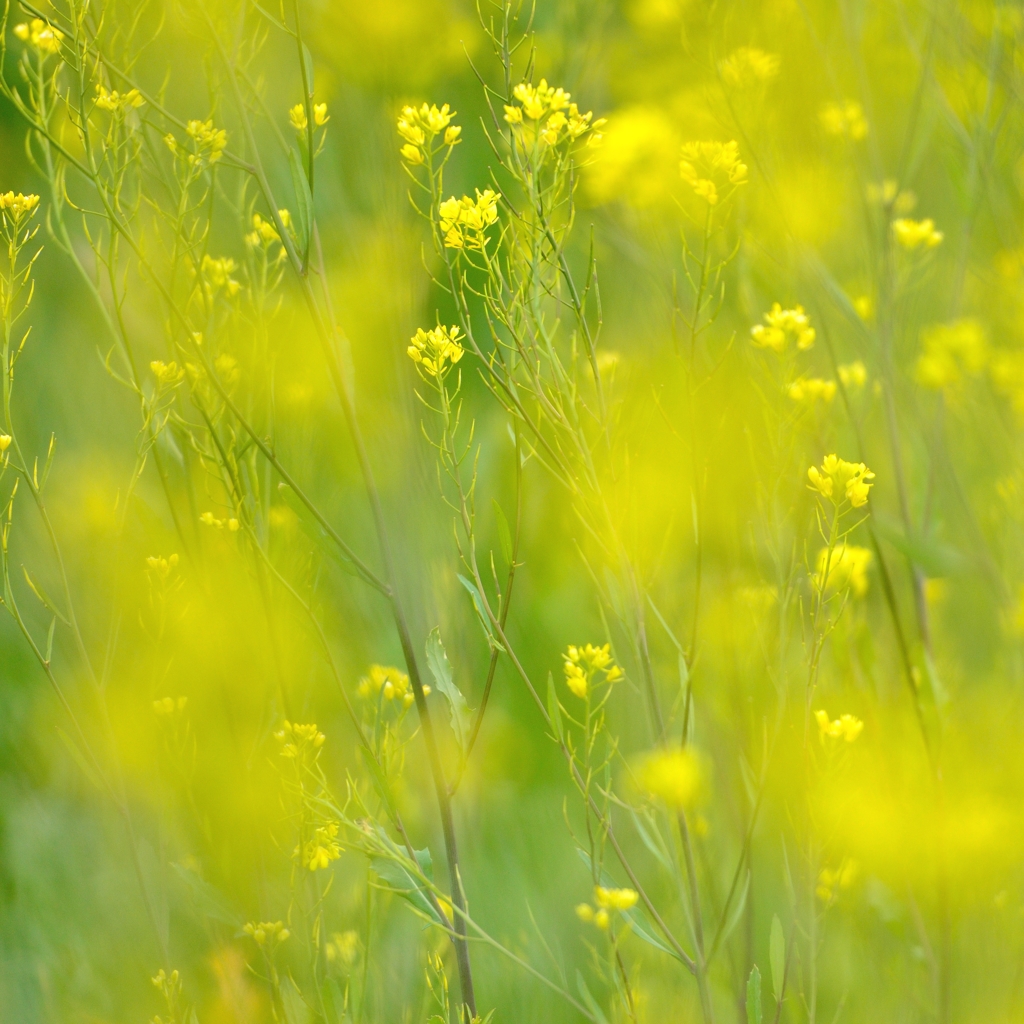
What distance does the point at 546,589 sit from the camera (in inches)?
44.4

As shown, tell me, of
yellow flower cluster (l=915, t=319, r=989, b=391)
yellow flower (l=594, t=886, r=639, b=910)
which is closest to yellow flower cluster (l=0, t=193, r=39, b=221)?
yellow flower (l=594, t=886, r=639, b=910)

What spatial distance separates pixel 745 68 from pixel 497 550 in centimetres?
61

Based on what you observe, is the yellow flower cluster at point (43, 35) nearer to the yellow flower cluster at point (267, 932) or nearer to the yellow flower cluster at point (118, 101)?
the yellow flower cluster at point (118, 101)

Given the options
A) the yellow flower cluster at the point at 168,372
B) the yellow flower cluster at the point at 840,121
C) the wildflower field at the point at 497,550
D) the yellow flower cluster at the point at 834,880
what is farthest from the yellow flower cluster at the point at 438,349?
the yellow flower cluster at the point at 840,121

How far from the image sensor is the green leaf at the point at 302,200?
1.91ft

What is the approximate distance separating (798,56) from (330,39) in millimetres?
619

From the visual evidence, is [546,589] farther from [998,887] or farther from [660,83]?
[660,83]

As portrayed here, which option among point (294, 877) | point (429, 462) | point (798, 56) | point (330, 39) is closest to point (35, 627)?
point (429, 462)

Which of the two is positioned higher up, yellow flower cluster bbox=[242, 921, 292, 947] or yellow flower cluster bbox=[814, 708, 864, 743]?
yellow flower cluster bbox=[814, 708, 864, 743]

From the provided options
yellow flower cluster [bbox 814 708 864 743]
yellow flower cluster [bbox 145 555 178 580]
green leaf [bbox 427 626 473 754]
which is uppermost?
yellow flower cluster [bbox 145 555 178 580]

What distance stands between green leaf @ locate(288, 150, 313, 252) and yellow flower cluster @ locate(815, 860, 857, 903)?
0.55m

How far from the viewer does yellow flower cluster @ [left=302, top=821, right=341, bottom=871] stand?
64 cm

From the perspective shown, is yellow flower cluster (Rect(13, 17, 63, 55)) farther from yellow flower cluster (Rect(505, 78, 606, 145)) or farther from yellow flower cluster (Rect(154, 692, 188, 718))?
yellow flower cluster (Rect(154, 692, 188, 718))

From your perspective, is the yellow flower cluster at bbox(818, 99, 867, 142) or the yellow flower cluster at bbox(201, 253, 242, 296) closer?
the yellow flower cluster at bbox(201, 253, 242, 296)
